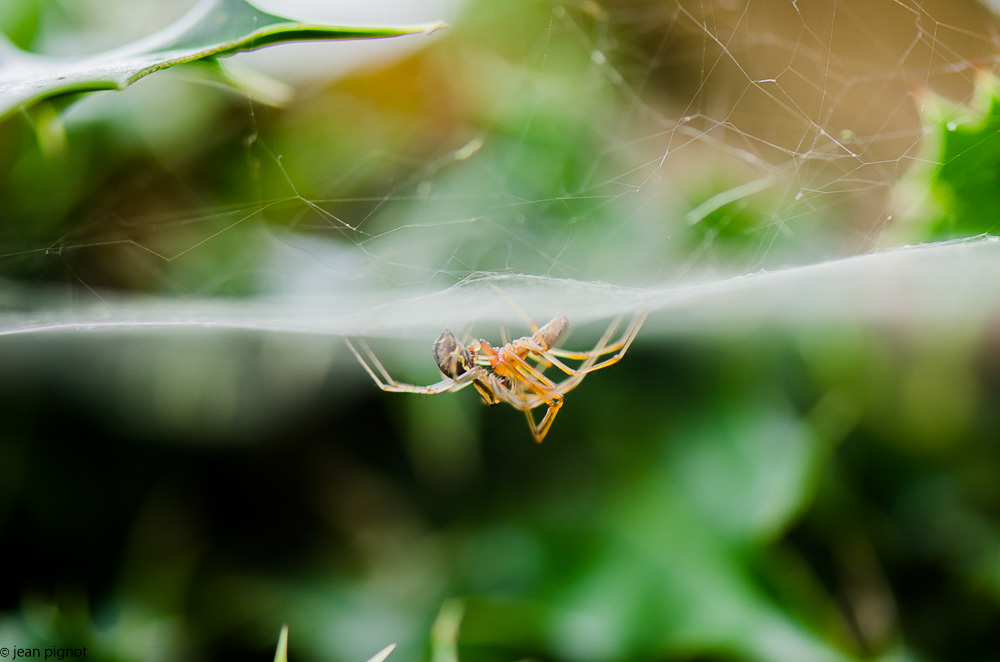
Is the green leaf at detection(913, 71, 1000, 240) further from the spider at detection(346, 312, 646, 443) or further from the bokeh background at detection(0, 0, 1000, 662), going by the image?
the spider at detection(346, 312, 646, 443)

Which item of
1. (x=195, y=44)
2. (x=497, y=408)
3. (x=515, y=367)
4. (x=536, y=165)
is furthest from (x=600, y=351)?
(x=195, y=44)

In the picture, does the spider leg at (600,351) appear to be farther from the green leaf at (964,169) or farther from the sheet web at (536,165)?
the green leaf at (964,169)

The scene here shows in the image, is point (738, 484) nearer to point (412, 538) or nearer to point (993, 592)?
point (993, 592)

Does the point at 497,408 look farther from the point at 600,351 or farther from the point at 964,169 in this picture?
the point at 964,169

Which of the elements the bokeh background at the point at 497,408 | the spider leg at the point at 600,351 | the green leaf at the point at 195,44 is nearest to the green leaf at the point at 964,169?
the bokeh background at the point at 497,408

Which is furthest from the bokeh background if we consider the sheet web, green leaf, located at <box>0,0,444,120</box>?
green leaf, located at <box>0,0,444,120</box>
